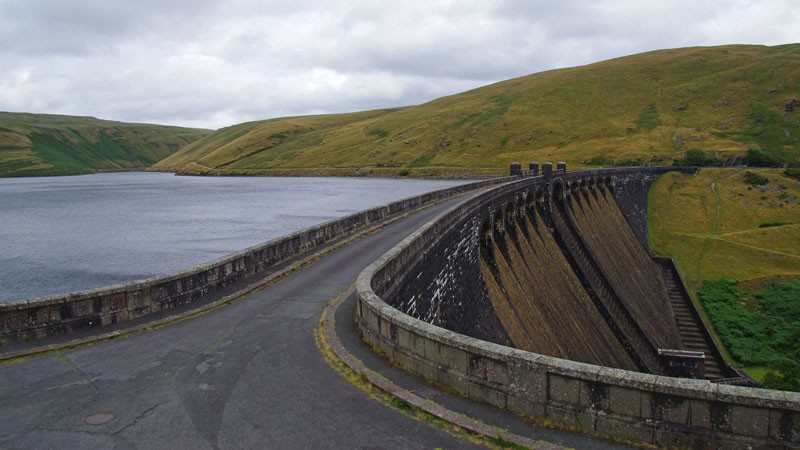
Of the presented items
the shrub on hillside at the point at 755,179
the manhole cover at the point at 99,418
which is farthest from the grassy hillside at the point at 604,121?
the manhole cover at the point at 99,418

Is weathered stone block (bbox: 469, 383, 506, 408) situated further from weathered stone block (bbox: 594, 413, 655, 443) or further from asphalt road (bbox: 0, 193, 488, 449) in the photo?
weathered stone block (bbox: 594, 413, 655, 443)

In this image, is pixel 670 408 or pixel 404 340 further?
pixel 404 340

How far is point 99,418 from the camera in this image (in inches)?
364

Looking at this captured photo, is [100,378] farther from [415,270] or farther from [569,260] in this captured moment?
[569,260]

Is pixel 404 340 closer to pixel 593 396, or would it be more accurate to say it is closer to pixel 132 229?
pixel 593 396

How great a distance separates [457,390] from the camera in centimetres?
943

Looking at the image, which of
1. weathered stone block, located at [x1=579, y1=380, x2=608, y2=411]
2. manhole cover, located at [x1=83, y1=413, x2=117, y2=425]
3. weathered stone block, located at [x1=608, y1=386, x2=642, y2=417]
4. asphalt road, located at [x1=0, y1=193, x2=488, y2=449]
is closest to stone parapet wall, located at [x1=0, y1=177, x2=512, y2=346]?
asphalt road, located at [x1=0, y1=193, x2=488, y2=449]

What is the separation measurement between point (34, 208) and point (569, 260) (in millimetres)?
90727

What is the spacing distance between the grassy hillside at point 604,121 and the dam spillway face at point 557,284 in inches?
2295

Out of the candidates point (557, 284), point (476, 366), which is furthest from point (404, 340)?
point (557, 284)

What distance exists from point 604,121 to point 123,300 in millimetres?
138165

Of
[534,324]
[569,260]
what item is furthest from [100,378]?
A: [569,260]

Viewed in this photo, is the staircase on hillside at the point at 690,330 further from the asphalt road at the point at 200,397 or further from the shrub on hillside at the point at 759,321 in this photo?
the asphalt road at the point at 200,397

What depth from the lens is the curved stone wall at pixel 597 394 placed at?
6.90 meters
